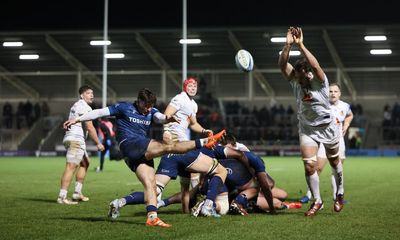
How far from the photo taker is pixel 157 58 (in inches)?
1902

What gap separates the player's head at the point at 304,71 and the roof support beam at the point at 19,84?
1726 inches

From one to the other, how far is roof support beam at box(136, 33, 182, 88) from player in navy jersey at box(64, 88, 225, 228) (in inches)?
1373

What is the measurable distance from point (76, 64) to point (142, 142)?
4158cm

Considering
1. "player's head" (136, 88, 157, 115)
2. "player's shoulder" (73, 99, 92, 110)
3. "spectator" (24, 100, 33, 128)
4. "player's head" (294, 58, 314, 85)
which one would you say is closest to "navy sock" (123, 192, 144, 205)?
"player's head" (136, 88, 157, 115)

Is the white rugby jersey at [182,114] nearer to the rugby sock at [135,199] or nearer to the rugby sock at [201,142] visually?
the rugby sock at [135,199]

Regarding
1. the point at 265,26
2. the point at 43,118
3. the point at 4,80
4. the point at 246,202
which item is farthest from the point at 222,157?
the point at 4,80

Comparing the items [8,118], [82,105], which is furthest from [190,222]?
[8,118]

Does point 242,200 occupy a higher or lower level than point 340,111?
lower

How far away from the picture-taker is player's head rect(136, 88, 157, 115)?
9.58 metres

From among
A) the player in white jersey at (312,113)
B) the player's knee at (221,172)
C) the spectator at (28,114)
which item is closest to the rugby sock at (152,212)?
the player's knee at (221,172)

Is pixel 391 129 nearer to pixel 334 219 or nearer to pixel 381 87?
pixel 381 87

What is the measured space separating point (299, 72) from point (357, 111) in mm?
37301

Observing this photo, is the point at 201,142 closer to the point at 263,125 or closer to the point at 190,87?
the point at 190,87

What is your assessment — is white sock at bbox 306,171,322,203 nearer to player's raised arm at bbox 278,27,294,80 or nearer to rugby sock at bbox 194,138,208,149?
player's raised arm at bbox 278,27,294,80
